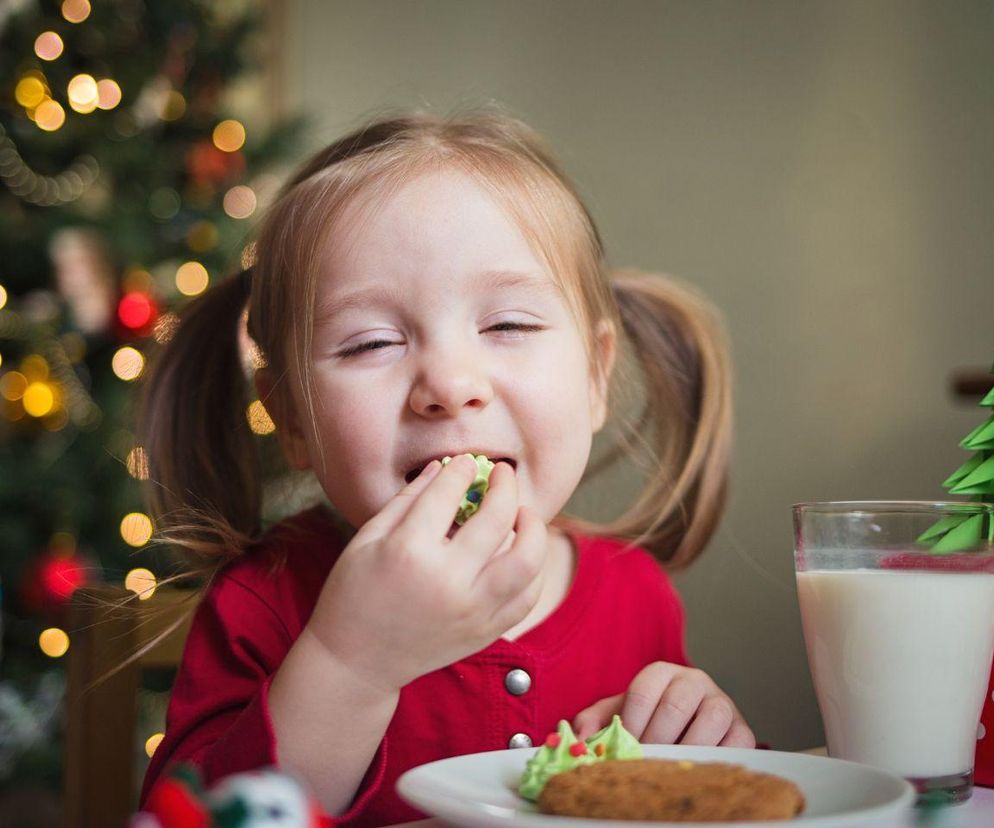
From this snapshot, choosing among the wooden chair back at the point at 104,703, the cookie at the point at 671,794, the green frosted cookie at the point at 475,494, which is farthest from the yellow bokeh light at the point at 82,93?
the cookie at the point at 671,794

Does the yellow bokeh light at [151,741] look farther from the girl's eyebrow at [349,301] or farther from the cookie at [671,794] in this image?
the cookie at [671,794]

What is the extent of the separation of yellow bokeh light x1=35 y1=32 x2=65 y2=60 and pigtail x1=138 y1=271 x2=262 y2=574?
1591 millimetres

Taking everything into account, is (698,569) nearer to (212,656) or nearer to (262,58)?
(212,656)

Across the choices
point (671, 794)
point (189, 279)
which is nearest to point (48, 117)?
point (189, 279)

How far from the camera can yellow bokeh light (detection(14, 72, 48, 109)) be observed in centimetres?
253

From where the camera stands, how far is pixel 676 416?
1345mm

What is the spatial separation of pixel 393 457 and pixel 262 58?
254cm

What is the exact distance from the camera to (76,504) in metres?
2.44

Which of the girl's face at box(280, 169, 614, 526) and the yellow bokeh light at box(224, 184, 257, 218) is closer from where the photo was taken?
the girl's face at box(280, 169, 614, 526)

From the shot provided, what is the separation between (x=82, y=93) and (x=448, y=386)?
6.61 ft

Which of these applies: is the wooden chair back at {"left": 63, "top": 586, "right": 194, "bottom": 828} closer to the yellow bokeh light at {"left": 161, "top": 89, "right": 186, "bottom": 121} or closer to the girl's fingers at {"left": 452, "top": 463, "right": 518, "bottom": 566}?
the girl's fingers at {"left": 452, "top": 463, "right": 518, "bottom": 566}

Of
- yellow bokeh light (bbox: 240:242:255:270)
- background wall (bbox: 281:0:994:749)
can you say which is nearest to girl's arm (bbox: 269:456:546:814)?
yellow bokeh light (bbox: 240:242:255:270)

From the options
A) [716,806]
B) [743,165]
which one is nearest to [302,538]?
[716,806]

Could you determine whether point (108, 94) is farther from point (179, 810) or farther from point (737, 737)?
point (179, 810)
